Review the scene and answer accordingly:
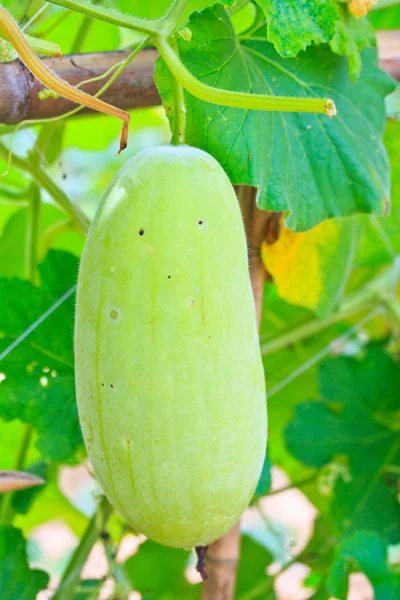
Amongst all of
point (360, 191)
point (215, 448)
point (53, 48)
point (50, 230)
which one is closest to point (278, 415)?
point (50, 230)

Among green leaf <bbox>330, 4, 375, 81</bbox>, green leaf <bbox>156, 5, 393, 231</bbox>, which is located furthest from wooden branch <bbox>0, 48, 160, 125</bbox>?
green leaf <bbox>330, 4, 375, 81</bbox>

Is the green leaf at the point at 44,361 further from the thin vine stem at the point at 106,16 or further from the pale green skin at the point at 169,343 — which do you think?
the thin vine stem at the point at 106,16

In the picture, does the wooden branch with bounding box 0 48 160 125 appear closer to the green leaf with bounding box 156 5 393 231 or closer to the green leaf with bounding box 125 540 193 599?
the green leaf with bounding box 156 5 393 231

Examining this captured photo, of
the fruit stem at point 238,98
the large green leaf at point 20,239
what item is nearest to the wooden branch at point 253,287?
the fruit stem at point 238,98

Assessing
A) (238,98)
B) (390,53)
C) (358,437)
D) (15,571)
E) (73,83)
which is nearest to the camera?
(238,98)

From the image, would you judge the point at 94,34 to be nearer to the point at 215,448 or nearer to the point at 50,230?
the point at 50,230

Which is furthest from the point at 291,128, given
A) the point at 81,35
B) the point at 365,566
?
the point at 365,566

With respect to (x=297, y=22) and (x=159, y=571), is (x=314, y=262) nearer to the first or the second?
(x=297, y=22)
